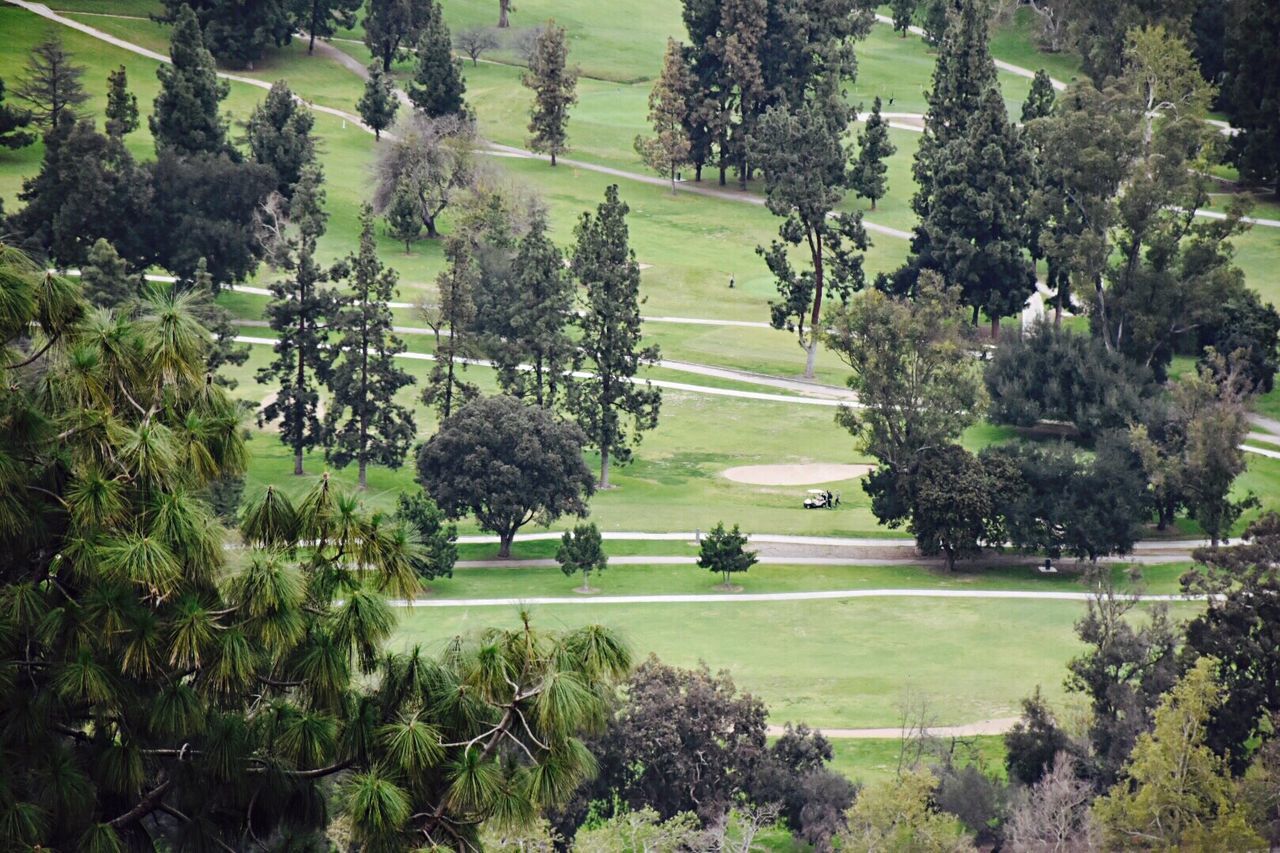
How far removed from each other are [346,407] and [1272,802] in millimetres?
49252

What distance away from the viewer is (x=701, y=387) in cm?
9775

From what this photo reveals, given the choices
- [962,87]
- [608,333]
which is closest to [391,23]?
[962,87]

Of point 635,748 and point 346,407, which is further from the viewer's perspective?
point 346,407

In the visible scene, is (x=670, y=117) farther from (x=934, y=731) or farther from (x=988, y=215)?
(x=934, y=731)

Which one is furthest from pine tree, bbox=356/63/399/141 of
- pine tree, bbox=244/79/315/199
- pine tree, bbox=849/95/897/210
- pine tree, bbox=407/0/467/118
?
pine tree, bbox=849/95/897/210

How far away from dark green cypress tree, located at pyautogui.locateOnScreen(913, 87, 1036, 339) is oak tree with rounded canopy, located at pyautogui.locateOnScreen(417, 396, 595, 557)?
3247cm

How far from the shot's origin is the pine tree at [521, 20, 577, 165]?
126500 millimetres

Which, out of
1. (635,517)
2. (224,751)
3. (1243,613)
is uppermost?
(224,751)

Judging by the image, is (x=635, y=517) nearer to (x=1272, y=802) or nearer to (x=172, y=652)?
(x=1272, y=802)

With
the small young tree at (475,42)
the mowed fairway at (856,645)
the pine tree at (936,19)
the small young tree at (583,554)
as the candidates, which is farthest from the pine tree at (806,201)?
the small young tree at (475,42)

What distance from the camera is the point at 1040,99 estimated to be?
383 feet

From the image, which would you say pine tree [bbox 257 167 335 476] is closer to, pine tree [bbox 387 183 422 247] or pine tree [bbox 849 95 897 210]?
pine tree [bbox 387 183 422 247]

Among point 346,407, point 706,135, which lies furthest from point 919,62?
point 346,407

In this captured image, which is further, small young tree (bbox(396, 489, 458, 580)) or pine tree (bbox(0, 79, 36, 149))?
pine tree (bbox(0, 79, 36, 149))
